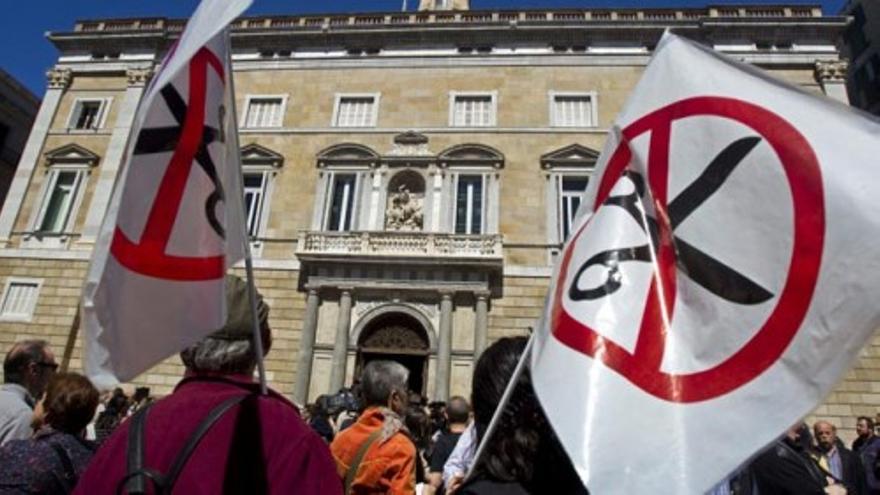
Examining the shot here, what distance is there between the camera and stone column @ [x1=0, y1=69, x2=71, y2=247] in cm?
A: 1728

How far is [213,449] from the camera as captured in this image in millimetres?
1446

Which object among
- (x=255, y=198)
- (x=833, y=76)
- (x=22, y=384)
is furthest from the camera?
(x=255, y=198)

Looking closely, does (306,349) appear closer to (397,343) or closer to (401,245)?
(397,343)

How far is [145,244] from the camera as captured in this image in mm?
1733

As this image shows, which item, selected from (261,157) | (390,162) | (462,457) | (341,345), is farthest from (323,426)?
(261,157)

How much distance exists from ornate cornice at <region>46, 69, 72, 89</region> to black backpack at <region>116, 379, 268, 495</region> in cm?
2309

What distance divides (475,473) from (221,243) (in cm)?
115

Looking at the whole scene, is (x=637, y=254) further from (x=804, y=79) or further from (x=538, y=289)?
(x=804, y=79)

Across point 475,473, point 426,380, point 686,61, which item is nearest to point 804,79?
point 426,380

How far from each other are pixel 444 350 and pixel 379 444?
11232 millimetres

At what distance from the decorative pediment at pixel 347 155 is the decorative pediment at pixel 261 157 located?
1429 millimetres

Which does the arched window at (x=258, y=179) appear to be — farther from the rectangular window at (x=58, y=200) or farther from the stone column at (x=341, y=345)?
the rectangular window at (x=58, y=200)

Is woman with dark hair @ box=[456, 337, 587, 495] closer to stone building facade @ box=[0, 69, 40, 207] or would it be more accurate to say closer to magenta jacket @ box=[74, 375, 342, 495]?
magenta jacket @ box=[74, 375, 342, 495]

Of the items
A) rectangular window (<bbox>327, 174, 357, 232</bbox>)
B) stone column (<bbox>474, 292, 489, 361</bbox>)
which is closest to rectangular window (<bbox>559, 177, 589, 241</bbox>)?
stone column (<bbox>474, 292, 489, 361</bbox>)
